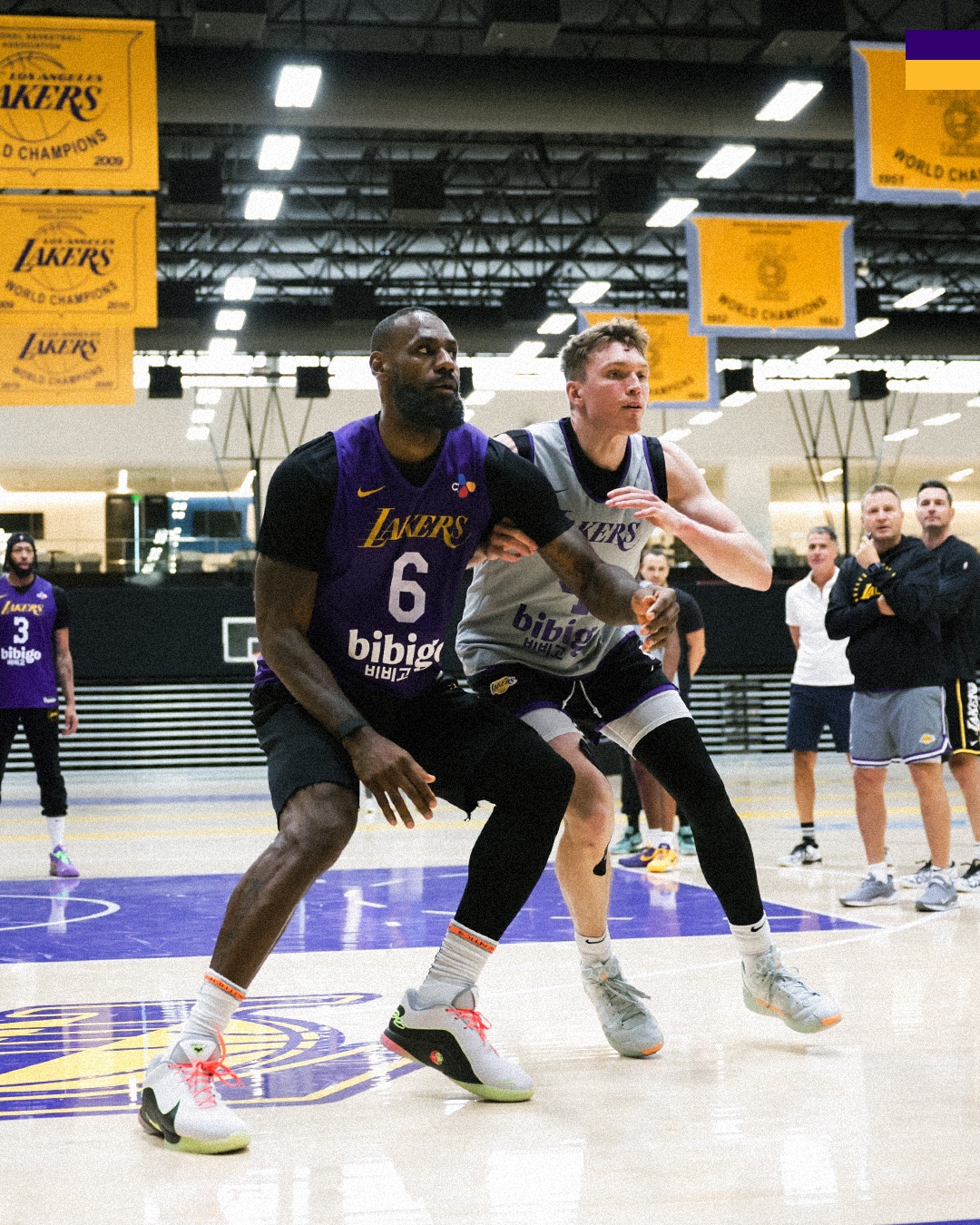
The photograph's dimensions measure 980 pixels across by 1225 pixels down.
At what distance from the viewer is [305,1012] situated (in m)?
4.13

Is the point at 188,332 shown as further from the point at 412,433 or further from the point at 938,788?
the point at 412,433

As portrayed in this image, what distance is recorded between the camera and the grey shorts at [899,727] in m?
6.28

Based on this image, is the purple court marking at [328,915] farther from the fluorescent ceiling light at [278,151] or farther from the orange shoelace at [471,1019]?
the fluorescent ceiling light at [278,151]

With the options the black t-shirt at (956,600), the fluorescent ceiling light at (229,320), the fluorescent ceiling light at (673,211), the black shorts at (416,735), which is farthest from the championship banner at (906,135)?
the fluorescent ceiling light at (229,320)

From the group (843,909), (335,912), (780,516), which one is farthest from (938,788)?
(780,516)

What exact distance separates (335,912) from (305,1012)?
214 cm

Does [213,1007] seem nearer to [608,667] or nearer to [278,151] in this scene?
[608,667]

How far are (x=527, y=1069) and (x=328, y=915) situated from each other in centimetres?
284

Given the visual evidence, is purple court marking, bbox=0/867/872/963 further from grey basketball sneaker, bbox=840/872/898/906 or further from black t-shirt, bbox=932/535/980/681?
black t-shirt, bbox=932/535/980/681

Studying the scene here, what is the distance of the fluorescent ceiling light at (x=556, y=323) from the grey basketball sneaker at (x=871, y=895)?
1548 cm

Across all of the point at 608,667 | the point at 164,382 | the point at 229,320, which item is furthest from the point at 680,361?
the point at 608,667

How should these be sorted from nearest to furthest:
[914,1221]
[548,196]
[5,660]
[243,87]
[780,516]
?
1. [914,1221]
2. [5,660]
3. [243,87]
4. [548,196]
5. [780,516]

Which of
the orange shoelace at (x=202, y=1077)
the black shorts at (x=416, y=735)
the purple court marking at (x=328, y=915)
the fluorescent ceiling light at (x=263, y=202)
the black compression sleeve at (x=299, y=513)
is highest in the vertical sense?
the fluorescent ceiling light at (x=263, y=202)

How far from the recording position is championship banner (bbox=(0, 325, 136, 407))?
34.8 ft
